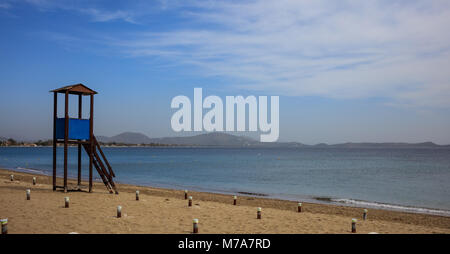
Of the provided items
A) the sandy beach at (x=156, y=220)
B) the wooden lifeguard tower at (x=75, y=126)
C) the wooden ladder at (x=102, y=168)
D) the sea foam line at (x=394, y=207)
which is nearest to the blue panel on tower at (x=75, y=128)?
the wooden lifeguard tower at (x=75, y=126)

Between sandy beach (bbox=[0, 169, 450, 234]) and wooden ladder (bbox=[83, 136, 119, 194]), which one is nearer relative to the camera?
sandy beach (bbox=[0, 169, 450, 234])

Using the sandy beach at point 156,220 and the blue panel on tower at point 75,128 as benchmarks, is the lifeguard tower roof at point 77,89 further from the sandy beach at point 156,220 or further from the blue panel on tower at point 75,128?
the sandy beach at point 156,220

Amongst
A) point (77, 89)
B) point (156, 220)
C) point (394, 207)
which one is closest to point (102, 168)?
point (77, 89)

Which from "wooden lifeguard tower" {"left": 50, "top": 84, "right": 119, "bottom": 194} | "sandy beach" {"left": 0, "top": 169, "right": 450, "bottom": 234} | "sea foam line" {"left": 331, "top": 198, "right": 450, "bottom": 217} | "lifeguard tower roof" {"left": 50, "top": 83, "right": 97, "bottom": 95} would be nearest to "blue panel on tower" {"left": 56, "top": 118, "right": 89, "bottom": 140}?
"wooden lifeguard tower" {"left": 50, "top": 84, "right": 119, "bottom": 194}

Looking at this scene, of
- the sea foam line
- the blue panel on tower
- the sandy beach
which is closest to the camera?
the sandy beach

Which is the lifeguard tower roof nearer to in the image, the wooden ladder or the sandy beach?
the wooden ladder

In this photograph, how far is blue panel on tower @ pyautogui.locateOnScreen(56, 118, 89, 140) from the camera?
66.8 ft

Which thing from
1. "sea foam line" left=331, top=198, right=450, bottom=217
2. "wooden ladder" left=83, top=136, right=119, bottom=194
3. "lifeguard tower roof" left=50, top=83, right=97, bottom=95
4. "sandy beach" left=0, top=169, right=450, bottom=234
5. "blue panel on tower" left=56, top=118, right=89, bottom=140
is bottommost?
"sea foam line" left=331, top=198, right=450, bottom=217

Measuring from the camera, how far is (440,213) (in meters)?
23.1

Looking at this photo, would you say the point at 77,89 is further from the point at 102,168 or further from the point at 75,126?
the point at 102,168

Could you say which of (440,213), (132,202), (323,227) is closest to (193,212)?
(132,202)
